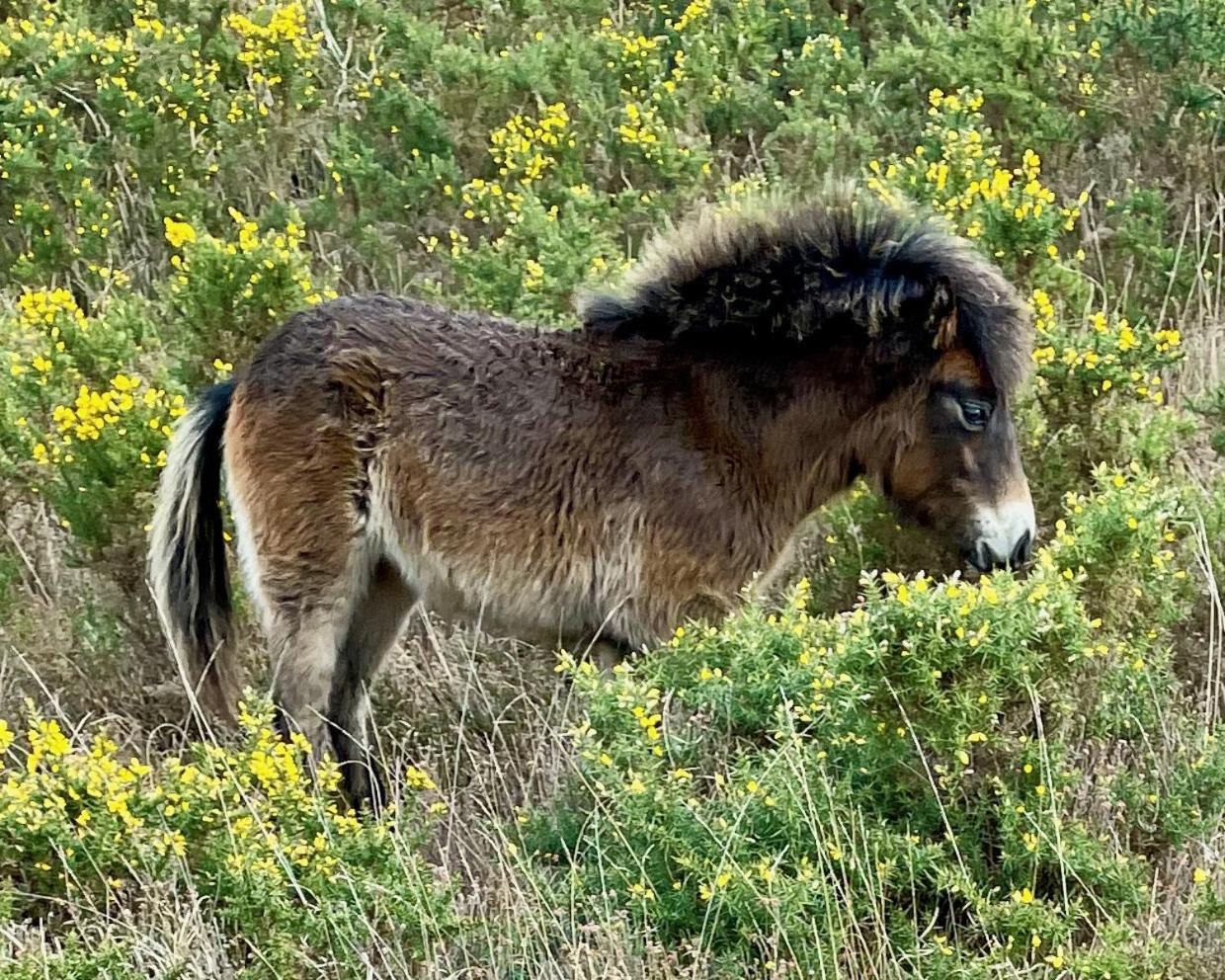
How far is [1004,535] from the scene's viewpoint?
14.0 ft

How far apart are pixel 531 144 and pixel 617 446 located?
3027 millimetres

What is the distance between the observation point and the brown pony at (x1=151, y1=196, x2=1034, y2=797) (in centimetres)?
436

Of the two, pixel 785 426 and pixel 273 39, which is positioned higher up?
pixel 273 39

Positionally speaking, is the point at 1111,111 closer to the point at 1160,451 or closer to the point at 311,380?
the point at 1160,451

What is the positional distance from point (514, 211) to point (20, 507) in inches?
96.5

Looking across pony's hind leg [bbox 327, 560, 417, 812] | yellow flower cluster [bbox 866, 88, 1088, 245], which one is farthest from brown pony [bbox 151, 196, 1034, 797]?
yellow flower cluster [bbox 866, 88, 1088, 245]

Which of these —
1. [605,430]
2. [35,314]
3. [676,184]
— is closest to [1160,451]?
[605,430]

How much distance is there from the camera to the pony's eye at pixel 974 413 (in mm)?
4324

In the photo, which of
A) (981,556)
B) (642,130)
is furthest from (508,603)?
(642,130)

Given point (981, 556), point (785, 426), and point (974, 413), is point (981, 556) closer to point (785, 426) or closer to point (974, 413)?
point (974, 413)

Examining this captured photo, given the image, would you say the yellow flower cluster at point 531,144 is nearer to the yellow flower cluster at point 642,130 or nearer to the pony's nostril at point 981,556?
the yellow flower cluster at point 642,130

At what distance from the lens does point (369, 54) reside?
8.56 meters

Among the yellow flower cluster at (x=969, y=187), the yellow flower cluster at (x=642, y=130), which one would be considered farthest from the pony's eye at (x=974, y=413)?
the yellow flower cluster at (x=642, y=130)

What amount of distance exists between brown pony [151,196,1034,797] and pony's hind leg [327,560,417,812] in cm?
18
